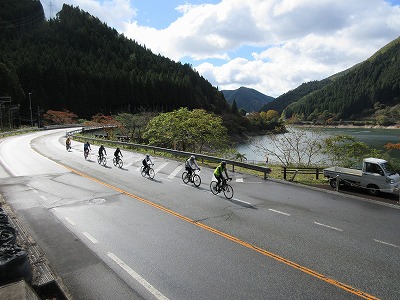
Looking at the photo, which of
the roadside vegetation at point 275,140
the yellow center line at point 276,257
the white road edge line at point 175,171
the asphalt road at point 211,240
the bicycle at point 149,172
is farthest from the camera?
the roadside vegetation at point 275,140

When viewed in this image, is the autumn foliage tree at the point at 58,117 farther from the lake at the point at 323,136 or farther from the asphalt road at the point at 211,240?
the asphalt road at the point at 211,240

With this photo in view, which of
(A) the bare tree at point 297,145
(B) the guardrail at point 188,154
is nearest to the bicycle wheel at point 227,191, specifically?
(B) the guardrail at point 188,154

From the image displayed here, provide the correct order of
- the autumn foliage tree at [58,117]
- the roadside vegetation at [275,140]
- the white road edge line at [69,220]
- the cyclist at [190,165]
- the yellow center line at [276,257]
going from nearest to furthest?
the yellow center line at [276,257] < the white road edge line at [69,220] < the cyclist at [190,165] < the roadside vegetation at [275,140] < the autumn foliage tree at [58,117]

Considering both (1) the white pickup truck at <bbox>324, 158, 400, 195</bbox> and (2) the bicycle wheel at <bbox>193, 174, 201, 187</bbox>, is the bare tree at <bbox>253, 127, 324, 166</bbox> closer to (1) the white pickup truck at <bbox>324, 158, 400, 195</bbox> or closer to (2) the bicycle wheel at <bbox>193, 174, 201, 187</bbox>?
(1) the white pickup truck at <bbox>324, 158, 400, 195</bbox>

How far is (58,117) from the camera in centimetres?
8644

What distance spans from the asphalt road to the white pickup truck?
1677mm

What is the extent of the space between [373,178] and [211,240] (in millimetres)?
10197

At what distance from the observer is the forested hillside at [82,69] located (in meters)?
92.8

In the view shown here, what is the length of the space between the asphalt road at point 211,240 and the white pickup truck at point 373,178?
1.68 m

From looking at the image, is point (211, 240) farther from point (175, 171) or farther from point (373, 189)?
point (175, 171)

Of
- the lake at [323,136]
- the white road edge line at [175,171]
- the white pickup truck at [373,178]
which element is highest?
the white pickup truck at [373,178]

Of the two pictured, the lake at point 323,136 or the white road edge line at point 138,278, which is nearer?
the white road edge line at point 138,278

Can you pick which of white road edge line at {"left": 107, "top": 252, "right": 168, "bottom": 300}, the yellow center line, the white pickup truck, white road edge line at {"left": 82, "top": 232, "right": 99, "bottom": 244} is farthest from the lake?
white road edge line at {"left": 107, "top": 252, "right": 168, "bottom": 300}

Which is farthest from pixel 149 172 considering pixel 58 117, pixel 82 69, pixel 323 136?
pixel 82 69
